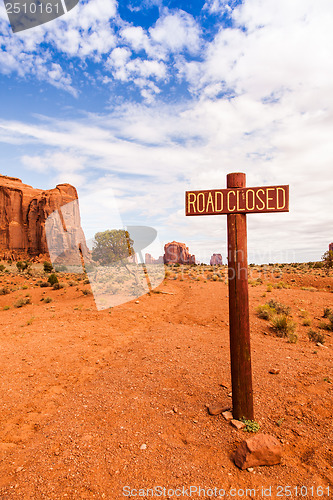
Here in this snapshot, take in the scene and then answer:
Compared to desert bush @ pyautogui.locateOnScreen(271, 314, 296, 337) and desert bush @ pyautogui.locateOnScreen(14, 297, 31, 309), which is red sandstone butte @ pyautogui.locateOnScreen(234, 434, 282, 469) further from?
desert bush @ pyautogui.locateOnScreen(14, 297, 31, 309)

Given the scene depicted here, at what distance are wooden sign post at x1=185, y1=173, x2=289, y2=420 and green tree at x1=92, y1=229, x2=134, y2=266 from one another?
21592mm

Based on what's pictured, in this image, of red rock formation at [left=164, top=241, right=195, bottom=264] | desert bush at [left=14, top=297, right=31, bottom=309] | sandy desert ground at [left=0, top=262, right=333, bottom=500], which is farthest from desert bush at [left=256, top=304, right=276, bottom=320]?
red rock formation at [left=164, top=241, right=195, bottom=264]

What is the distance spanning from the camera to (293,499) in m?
3.07

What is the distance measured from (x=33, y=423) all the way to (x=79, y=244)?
74.8 meters

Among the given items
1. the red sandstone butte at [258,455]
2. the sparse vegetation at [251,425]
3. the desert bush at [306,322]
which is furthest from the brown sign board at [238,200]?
the desert bush at [306,322]

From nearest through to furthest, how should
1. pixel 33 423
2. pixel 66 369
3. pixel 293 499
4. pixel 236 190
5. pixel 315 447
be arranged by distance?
pixel 293 499
pixel 315 447
pixel 236 190
pixel 33 423
pixel 66 369

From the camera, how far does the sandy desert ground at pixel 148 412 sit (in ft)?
10.9

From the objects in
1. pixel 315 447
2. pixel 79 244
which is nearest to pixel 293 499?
pixel 315 447

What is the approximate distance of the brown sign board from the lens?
4293mm

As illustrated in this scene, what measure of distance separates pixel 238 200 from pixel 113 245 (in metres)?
22.1

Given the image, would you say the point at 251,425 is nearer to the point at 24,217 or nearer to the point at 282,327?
the point at 282,327

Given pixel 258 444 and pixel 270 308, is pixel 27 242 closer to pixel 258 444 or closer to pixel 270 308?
pixel 270 308

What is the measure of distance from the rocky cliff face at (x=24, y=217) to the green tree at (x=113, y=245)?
173 ft

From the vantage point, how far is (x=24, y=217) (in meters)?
76.6
